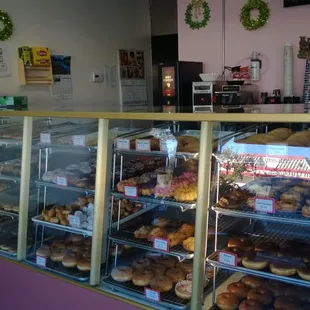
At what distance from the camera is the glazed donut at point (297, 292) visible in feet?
6.06

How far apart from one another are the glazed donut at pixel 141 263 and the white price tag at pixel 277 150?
0.96 m

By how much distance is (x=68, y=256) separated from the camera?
8.02ft

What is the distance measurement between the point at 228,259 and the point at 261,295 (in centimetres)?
23

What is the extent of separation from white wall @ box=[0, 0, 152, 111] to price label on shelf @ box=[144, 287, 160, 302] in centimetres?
265

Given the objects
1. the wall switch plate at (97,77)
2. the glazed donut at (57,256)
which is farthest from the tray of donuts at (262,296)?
the wall switch plate at (97,77)

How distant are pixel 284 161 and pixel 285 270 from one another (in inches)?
19.7

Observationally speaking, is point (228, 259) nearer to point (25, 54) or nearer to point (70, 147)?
point (70, 147)

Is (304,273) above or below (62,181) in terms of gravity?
below

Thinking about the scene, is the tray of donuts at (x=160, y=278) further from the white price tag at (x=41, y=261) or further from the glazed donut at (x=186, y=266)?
the white price tag at (x=41, y=261)

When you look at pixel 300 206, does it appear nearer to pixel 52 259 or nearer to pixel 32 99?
pixel 52 259

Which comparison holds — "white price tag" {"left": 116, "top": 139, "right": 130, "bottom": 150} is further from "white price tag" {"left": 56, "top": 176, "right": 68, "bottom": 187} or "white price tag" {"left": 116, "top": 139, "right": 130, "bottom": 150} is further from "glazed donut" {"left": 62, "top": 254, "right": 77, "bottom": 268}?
"glazed donut" {"left": 62, "top": 254, "right": 77, "bottom": 268}

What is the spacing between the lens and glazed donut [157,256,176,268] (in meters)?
2.27

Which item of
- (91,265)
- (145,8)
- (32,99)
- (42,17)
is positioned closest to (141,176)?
(91,265)

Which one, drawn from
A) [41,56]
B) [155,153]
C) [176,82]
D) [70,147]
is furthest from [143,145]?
[41,56]
